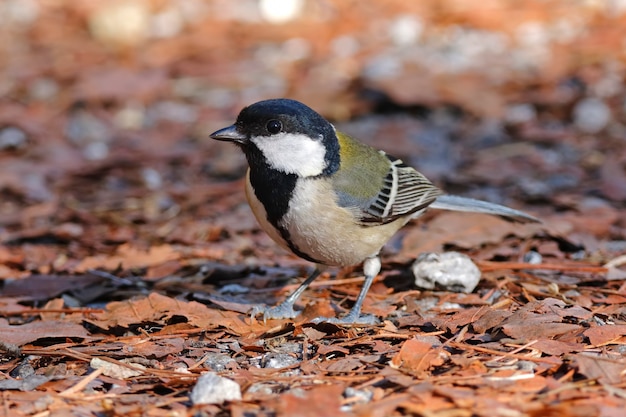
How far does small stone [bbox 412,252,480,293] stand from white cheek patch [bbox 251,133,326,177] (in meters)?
0.91

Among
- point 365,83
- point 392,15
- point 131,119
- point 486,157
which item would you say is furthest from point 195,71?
point 486,157

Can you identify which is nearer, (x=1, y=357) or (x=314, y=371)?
(x=314, y=371)

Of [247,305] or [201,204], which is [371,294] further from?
[201,204]

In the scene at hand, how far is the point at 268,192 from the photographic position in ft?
14.1

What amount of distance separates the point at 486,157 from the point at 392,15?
4.04 meters

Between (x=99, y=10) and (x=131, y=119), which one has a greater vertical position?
(x=99, y=10)

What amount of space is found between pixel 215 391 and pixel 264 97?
5862 millimetres

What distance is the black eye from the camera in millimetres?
4332

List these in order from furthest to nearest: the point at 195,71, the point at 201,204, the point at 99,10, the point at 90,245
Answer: the point at 99,10 → the point at 195,71 → the point at 201,204 → the point at 90,245

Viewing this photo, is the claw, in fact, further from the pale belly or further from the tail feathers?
the tail feathers

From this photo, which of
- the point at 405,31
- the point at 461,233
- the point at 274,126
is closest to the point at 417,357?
the point at 274,126

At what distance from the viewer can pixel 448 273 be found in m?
4.73

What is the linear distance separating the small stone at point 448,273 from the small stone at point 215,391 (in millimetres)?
1776

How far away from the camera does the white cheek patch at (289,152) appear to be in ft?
14.2
